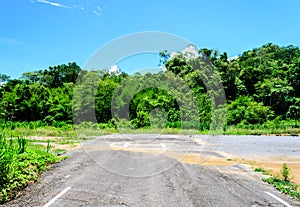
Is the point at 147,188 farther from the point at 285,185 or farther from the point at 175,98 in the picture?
the point at 175,98

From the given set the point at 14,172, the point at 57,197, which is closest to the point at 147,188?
A: the point at 57,197

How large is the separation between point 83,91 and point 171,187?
120 feet

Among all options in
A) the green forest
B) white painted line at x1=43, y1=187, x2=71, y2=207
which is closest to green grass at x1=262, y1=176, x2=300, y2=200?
white painted line at x1=43, y1=187, x2=71, y2=207

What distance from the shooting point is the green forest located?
40.1m

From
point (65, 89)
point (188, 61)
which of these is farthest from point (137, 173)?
point (65, 89)

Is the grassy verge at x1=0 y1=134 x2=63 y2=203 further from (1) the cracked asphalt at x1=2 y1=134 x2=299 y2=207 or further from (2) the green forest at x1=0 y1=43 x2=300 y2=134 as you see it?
(2) the green forest at x1=0 y1=43 x2=300 y2=134

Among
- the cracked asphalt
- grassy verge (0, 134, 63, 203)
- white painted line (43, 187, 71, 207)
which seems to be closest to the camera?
white painted line (43, 187, 71, 207)

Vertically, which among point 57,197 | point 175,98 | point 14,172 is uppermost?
point 175,98

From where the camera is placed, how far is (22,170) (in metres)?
7.94

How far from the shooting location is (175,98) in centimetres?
4222

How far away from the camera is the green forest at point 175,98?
40.1 m

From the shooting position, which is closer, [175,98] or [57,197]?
[57,197]

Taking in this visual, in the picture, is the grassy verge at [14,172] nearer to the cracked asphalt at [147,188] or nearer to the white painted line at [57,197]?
the cracked asphalt at [147,188]

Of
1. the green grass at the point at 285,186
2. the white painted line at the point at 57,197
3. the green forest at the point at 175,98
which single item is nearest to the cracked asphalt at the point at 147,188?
the white painted line at the point at 57,197
